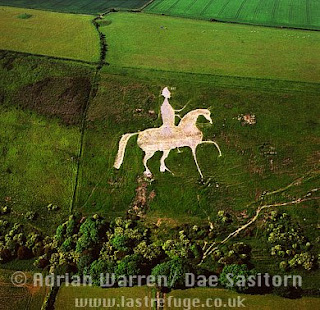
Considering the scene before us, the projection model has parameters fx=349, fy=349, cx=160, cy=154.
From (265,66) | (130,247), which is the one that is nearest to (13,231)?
(130,247)

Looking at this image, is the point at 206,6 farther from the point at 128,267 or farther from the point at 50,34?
the point at 128,267

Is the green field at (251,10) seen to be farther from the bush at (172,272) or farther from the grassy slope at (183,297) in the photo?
the grassy slope at (183,297)

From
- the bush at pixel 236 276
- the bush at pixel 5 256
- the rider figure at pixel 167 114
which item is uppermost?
the rider figure at pixel 167 114

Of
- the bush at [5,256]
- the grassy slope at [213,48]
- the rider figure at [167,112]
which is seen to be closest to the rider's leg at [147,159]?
the rider figure at [167,112]

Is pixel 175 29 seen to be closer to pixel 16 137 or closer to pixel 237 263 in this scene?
pixel 16 137

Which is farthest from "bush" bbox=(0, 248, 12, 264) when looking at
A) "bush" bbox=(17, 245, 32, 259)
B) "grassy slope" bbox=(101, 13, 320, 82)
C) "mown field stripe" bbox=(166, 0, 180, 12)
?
"mown field stripe" bbox=(166, 0, 180, 12)

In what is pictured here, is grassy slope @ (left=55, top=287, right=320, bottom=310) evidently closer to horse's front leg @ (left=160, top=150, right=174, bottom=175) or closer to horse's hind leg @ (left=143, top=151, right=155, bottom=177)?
horse's hind leg @ (left=143, top=151, right=155, bottom=177)

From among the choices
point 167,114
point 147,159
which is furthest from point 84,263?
point 167,114
